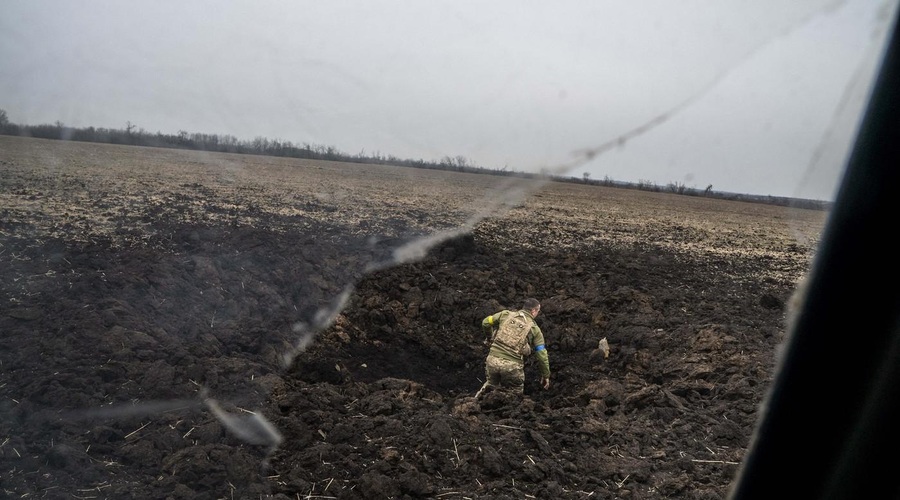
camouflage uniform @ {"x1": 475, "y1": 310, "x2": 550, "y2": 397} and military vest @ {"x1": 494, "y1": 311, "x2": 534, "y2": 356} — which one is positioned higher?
military vest @ {"x1": 494, "y1": 311, "x2": 534, "y2": 356}

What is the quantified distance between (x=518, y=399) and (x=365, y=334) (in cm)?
345

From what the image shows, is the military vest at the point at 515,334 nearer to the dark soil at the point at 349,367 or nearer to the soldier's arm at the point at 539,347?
the soldier's arm at the point at 539,347

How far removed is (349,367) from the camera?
891 centimetres

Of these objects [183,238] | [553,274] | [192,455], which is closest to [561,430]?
[192,455]

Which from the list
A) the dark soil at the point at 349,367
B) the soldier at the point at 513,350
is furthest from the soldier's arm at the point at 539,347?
the dark soil at the point at 349,367

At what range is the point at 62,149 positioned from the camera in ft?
80.6

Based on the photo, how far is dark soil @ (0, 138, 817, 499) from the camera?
5121 mm

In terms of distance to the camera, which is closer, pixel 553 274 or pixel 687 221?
pixel 553 274

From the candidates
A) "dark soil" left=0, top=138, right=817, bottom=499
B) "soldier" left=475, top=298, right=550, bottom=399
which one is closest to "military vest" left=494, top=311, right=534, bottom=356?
"soldier" left=475, top=298, right=550, bottom=399

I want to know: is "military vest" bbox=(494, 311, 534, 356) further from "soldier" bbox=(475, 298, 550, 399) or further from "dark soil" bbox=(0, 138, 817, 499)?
"dark soil" bbox=(0, 138, 817, 499)

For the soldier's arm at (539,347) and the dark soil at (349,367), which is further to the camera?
the soldier's arm at (539,347)

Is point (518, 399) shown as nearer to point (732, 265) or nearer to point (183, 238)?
point (183, 238)

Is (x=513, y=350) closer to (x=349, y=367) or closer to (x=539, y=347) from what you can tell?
(x=539, y=347)

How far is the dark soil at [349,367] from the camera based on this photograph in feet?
16.8
